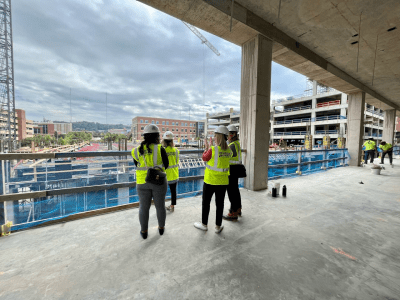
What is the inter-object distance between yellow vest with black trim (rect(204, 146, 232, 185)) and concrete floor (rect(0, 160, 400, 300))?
0.87 meters

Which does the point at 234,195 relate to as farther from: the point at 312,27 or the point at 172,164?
the point at 312,27

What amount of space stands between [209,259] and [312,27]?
646cm

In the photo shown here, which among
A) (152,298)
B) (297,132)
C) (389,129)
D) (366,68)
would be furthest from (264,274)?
(297,132)

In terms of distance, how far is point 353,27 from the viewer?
16.0 ft

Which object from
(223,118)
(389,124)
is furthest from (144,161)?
(223,118)

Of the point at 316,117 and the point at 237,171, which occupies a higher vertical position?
the point at 316,117

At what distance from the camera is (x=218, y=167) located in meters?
2.52

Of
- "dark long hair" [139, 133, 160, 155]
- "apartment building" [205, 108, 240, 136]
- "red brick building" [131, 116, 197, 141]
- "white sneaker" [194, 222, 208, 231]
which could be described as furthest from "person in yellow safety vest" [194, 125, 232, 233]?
"apartment building" [205, 108, 240, 136]

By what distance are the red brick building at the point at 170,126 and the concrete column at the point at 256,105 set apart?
4338 centimetres

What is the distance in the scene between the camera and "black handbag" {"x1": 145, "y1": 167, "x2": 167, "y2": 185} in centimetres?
231

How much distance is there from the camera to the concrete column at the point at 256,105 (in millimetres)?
4794

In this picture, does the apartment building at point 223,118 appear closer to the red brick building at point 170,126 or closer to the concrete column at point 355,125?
the red brick building at point 170,126

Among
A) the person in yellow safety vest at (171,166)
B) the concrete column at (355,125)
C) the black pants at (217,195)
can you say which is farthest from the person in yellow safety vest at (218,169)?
the concrete column at (355,125)

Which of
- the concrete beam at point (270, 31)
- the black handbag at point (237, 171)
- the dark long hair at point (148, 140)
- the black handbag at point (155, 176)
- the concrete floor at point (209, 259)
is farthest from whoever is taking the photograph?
the concrete beam at point (270, 31)
